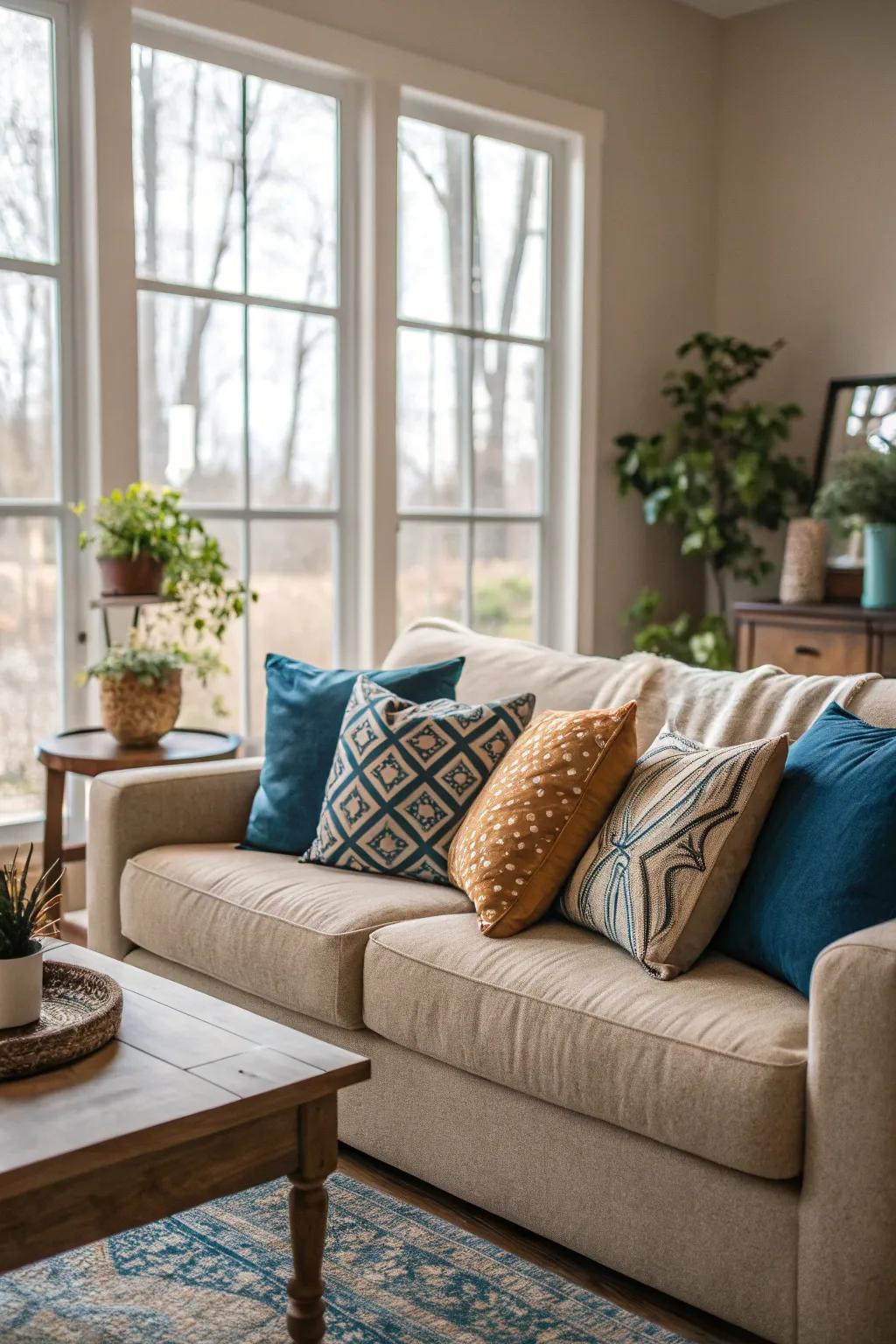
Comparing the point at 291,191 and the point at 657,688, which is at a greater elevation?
the point at 291,191

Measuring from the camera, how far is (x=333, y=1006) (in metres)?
2.30

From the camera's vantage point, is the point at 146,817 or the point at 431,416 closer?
the point at 146,817

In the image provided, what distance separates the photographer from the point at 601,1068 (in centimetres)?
190

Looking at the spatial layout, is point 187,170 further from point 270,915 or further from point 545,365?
point 270,915

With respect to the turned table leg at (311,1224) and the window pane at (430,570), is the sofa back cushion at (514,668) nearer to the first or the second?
the window pane at (430,570)

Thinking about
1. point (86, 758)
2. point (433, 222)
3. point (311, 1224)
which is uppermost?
point (433, 222)

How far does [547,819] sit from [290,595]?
2036 millimetres

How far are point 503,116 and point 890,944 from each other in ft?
11.6

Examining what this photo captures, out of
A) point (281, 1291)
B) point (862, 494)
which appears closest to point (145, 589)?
point (281, 1291)

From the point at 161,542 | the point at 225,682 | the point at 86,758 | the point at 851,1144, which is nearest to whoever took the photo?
the point at 851,1144

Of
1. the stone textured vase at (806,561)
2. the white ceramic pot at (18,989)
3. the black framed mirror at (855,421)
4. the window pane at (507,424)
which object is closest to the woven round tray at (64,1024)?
the white ceramic pot at (18,989)

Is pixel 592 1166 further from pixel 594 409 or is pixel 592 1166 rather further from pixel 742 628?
pixel 594 409

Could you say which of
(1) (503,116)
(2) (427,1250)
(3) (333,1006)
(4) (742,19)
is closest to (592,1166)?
(2) (427,1250)

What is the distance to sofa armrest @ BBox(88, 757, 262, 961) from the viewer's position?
2832 mm
